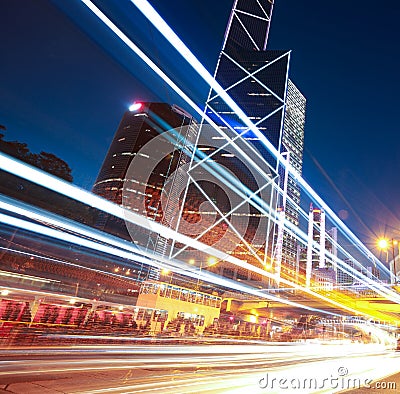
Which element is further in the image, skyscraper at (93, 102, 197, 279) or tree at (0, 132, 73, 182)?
skyscraper at (93, 102, 197, 279)

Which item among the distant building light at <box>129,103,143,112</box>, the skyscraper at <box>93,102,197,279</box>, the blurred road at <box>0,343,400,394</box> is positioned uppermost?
the skyscraper at <box>93,102,197,279</box>

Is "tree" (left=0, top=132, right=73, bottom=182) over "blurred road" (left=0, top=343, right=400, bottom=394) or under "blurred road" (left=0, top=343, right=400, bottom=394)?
over

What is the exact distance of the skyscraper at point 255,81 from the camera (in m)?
98.6

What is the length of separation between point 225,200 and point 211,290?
63191 mm

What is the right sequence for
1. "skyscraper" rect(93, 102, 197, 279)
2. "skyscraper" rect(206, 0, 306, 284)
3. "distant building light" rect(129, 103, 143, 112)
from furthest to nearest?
"skyscraper" rect(206, 0, 306, 284) < "skyscraper" rect(93, 102, 197, 279) < "distant building light" rect(129, 103, 143, 112)

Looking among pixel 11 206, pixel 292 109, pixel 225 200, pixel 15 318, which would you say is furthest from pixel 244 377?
pixel 292 109

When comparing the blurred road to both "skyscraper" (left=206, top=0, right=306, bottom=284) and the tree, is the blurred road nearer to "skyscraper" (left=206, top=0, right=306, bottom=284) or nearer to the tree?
the tree

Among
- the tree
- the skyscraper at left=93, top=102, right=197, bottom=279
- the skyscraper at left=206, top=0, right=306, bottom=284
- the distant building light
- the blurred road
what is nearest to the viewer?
the blurred road

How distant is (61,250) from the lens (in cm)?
1459

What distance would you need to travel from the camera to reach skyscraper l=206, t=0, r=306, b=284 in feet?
324

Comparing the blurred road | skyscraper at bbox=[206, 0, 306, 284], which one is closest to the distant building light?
the blurred road

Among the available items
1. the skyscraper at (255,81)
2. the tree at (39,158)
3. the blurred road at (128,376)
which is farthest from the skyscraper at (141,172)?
the blurred road at (128,376)

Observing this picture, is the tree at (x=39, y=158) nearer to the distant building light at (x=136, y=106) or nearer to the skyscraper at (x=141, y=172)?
the distant building light at (x=136, y=106)

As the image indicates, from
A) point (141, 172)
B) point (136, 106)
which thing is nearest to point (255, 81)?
point (141, 172)
